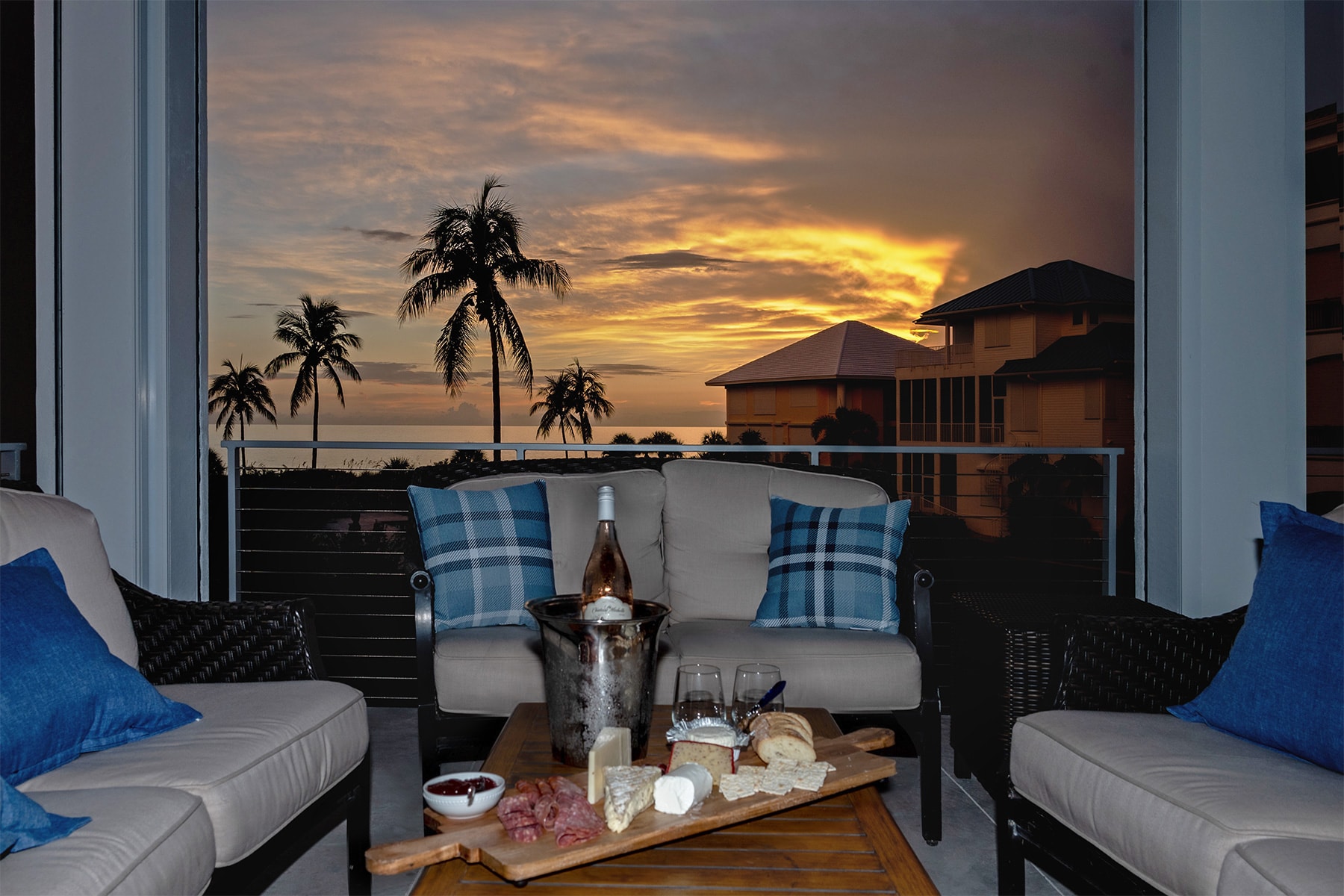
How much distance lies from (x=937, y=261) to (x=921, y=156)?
0.95 m

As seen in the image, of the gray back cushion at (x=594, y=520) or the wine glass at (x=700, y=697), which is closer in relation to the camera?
the wine glass at (x=700, y=697)

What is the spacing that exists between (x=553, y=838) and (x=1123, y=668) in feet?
3.82

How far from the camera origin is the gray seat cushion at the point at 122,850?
104 cm

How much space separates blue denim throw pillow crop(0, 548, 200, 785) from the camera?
1291 mm

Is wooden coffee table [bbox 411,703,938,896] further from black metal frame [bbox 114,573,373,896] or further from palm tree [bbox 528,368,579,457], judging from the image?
palm tree [bbox 528,368,579,457]

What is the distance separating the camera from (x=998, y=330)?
9664mm

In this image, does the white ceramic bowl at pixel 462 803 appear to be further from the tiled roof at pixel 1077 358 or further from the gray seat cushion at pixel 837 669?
the tiled roof at pixel 1077 358

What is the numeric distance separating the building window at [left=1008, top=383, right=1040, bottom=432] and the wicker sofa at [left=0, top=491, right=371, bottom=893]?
10296mm

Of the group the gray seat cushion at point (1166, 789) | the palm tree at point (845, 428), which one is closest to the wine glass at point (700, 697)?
the gray seat cushion at point (1166, 789)

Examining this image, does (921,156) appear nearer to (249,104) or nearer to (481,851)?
(249,104)

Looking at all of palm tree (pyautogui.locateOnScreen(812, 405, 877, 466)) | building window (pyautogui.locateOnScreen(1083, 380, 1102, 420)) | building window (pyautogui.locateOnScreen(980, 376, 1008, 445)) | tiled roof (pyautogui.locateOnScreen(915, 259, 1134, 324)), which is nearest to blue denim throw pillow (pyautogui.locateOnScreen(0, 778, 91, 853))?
tiled roof (pyautogui.locateOnScreen(915, 259, 1134, 324))

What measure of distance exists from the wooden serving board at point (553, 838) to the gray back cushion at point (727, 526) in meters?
1.35

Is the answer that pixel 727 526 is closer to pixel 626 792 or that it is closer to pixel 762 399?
pixel 626 792

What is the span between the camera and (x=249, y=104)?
6566 millimetres
